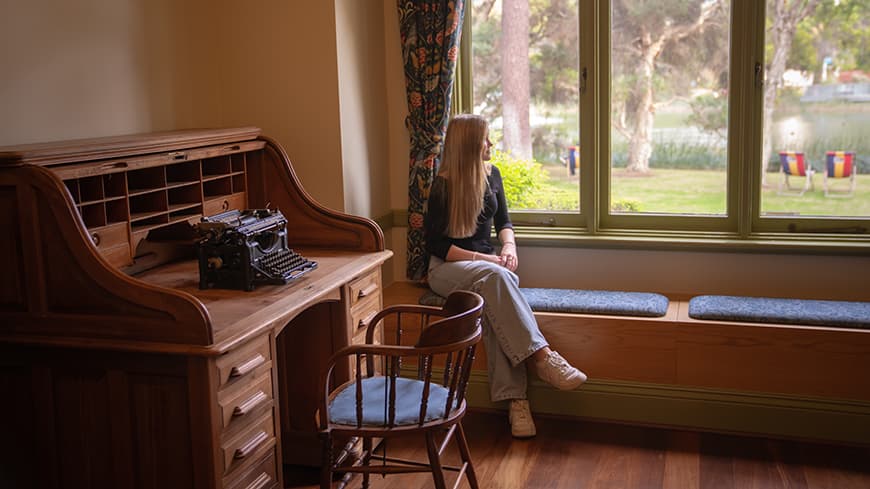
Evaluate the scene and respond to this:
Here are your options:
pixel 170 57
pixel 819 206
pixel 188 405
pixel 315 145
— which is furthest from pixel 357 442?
pixel 819 206

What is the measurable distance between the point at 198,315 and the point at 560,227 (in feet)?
7.53

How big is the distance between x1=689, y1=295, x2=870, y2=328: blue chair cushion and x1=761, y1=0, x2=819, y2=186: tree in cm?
70

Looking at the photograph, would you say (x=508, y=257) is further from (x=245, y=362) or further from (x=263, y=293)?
(x=245, y=362)

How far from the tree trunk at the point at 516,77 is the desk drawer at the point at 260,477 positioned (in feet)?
6.85

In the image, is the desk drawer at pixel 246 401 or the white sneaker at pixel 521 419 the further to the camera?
the white sneaker at pixel 521 419

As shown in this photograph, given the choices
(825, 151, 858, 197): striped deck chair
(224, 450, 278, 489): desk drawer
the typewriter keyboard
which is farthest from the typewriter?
(825, 151, 858, 197): striped deck chair

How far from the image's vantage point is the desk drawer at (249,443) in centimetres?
239

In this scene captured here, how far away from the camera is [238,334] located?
234cm

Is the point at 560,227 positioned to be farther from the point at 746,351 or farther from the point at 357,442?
the point at 357,442

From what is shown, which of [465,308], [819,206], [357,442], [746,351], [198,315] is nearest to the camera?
[198,315]

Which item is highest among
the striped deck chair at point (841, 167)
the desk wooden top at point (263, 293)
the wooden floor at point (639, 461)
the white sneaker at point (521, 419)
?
the striped deck chair at point (841, 167)

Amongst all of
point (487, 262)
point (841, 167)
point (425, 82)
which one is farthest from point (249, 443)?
point (841, 167)

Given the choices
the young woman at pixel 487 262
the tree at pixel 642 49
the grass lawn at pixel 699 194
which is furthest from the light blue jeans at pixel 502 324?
the tree at pixel 642 49

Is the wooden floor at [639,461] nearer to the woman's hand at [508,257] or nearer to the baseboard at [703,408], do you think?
the baseboard at [703,408]
